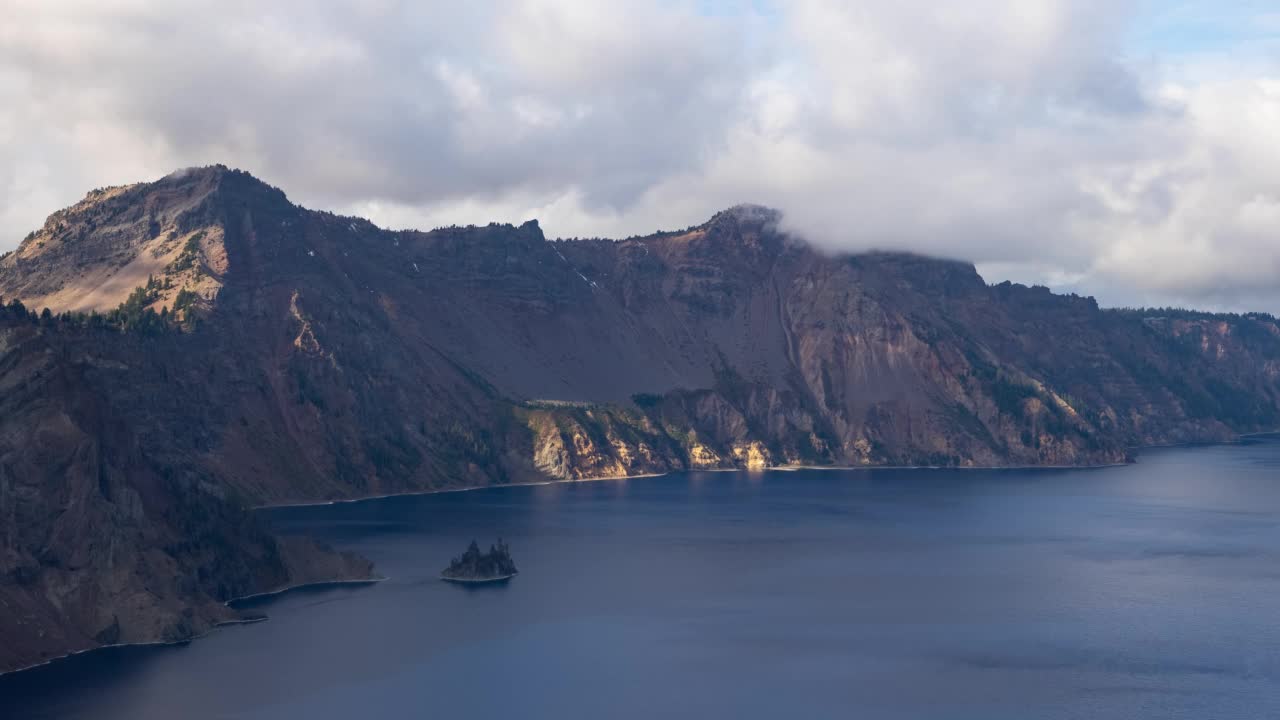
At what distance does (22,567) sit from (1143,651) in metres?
137

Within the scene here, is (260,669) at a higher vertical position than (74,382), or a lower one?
lower

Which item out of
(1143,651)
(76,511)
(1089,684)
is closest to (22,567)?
(76,511)

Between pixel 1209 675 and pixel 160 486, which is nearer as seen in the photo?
pixel 1209 675

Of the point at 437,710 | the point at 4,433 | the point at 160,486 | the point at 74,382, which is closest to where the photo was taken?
the point at 437,710

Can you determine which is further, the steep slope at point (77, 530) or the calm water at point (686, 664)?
the steep slope at point (77, 530)

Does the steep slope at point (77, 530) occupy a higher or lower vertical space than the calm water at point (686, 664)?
higher

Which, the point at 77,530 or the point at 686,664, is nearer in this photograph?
the point at 686,664

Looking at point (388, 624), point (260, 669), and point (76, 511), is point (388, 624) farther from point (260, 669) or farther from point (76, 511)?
point (76, 511)

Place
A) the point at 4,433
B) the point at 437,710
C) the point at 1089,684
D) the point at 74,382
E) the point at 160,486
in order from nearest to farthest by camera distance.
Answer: the point at 437,710
the point at 1089,684
the point at 4,433
the point at 74,382
the point at 160,486

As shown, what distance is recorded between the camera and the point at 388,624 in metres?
181

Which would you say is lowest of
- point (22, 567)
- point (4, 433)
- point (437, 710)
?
point (437, 710)

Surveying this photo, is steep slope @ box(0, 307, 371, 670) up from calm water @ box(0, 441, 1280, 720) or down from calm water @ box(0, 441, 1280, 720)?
up

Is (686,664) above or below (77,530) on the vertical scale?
below

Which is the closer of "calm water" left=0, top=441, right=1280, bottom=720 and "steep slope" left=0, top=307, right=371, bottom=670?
"calm water" left=0, top=441, right=1280, bottom=720
